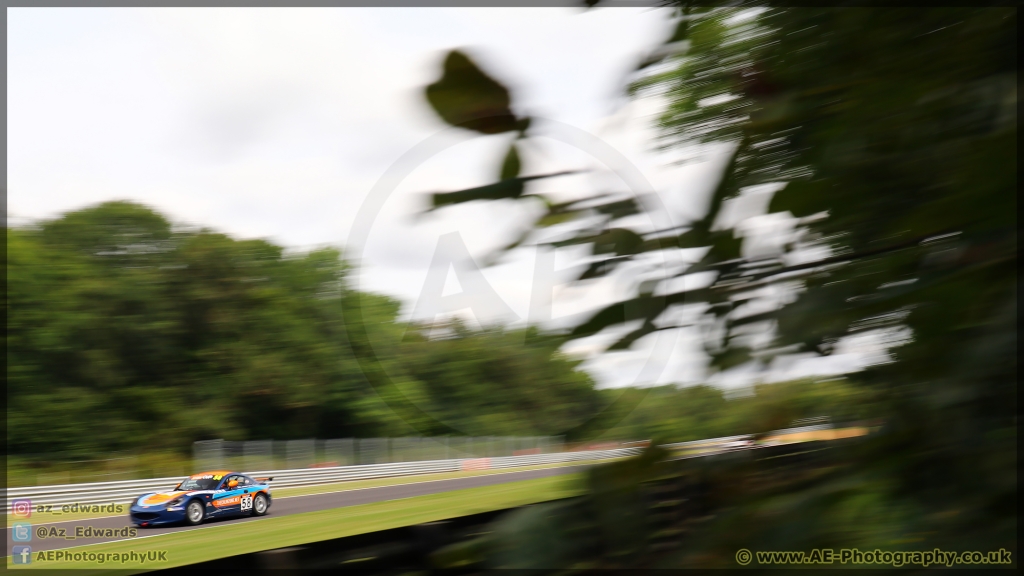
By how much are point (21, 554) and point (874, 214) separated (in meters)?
1.61

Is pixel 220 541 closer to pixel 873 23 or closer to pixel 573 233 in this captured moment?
pixel 573 233

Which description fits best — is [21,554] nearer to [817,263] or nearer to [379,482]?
[379,482]

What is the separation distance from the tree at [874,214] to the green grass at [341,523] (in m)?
0.12

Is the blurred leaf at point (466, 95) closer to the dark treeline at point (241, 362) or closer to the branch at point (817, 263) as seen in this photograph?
the dark treeline at point (241, 362)

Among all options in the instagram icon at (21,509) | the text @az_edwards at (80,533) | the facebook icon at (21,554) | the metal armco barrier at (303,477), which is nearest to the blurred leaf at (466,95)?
the metal armco barrier at (303,477)

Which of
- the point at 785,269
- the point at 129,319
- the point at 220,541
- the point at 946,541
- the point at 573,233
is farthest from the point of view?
the point at 129,319

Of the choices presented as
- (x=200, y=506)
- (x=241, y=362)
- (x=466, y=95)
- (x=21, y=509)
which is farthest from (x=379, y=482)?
(x=200, y=506)

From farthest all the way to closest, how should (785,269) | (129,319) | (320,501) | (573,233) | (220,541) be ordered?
1. (129,319)
2. (320,501)
3. (220,541)
4. (785,269)
5. (573,233)

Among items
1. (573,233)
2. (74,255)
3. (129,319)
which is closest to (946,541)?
(573,233)

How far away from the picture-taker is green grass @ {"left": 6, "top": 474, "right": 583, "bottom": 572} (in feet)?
1.52

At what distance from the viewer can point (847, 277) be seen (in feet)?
1.79

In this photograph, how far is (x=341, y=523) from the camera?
917 mm

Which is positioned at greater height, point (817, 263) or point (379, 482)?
point (817, 263)

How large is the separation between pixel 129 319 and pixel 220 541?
1472 millimetres
